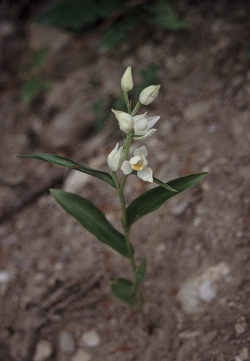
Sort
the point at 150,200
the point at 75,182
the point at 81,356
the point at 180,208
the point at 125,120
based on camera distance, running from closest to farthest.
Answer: the point at 125,120 < the point at 150,200 < the point at 81,356 < the point at 180,208 < the point at 75,182

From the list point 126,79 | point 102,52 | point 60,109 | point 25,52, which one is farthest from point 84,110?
point 126,79

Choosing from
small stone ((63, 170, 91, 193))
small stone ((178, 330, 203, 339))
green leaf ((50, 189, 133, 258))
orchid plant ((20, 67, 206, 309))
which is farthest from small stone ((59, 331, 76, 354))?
small stone ((63, 170, 91, 193))

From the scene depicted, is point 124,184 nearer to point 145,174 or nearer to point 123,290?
point 145,174

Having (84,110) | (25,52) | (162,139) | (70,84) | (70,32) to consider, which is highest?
(25,52)

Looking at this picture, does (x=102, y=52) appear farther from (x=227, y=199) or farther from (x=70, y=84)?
(x=227, y=199)

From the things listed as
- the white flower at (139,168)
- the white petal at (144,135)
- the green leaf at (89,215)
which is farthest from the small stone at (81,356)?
the white petal at (144,135)

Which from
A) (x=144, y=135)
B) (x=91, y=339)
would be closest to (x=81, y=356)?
(x=91, y=339)

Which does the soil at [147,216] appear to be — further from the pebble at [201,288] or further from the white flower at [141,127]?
the white flower at [141,127]
